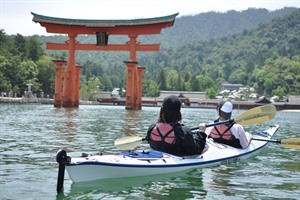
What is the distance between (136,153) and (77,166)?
113 cm

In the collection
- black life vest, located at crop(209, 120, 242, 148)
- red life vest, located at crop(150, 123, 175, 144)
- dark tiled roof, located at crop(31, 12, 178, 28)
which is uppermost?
dark tiled roof, located at crop(31, 12, 178, 28)

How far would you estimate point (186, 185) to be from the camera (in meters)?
6.72

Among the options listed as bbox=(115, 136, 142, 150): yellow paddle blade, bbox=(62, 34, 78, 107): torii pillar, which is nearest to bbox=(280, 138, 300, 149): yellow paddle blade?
bbox=(115, 136, 142, 150): yellow paddle blade

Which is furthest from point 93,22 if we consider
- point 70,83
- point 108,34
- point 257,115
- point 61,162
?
point 61,162

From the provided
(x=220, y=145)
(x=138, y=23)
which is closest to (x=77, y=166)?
(x=220, y=145)

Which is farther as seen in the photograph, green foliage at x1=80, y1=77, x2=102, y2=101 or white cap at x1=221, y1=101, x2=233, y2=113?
green foliage at x1=80, y1=77, x2=102, y2=101

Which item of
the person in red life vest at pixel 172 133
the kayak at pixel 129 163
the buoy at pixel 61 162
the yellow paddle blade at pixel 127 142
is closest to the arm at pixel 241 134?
the kayak at pixel 129 163

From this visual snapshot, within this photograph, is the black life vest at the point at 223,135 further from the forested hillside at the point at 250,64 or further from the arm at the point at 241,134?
the forested hillside at the point at 250,64

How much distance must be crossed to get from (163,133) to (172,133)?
0.15 metres

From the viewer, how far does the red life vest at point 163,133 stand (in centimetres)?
703

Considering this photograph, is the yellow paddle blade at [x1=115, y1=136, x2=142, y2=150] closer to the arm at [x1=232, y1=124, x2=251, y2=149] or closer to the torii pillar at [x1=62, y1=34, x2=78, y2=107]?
the arm at [x1=232, y1=124, x2=251, y2=149]

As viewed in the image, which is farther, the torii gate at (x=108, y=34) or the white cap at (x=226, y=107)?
the torii gate at (x=108, y=34)

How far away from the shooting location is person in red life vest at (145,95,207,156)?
22.5 feet

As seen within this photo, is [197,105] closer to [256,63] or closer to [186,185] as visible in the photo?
[256,63]
